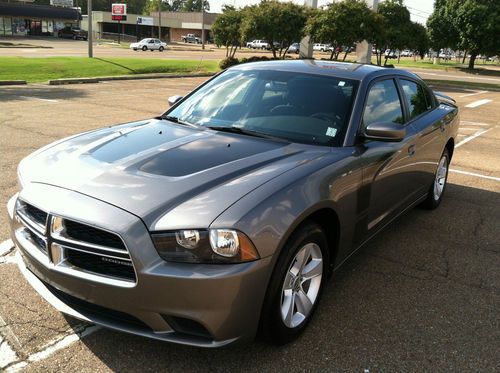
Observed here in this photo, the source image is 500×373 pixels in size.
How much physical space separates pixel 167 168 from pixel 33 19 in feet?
250

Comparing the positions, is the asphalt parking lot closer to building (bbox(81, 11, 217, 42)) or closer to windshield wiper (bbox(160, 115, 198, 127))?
windshield wiper (bbox(160, 115, 198, 127))

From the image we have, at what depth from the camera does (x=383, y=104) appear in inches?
167

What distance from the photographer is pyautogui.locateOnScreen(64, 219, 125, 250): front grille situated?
2500 mm

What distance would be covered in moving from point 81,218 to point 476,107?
18247 millimetres

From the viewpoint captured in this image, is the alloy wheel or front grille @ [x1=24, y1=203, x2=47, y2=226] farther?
the alloy wheel

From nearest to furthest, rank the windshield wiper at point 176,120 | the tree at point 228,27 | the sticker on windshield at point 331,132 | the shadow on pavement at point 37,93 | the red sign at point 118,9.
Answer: the sticker on windshield at point 331,132 < the windshield wiper at point 176,120 < the shadow on pavement at point 37,93 < the tree at point 228,27 < the red sign at point 118,9

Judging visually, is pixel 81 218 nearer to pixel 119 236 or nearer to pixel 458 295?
pixel 119 236

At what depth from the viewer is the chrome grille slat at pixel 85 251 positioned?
8.18 ft

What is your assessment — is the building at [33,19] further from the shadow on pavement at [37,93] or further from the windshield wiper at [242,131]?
the windshield wiper at [242,131]

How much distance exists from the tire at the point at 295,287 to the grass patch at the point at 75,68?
60.7ft

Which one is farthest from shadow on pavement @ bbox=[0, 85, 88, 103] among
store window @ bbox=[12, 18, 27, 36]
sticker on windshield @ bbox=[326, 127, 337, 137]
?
store window @ bbox=[12, 18, 27, 36]

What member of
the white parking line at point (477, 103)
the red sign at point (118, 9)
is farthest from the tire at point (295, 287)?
the red sign at point (118, 9)

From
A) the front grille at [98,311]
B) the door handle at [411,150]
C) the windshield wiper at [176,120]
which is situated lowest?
the front grille at [98,311]

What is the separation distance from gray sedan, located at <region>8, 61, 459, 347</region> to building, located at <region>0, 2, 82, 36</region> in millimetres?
70083
